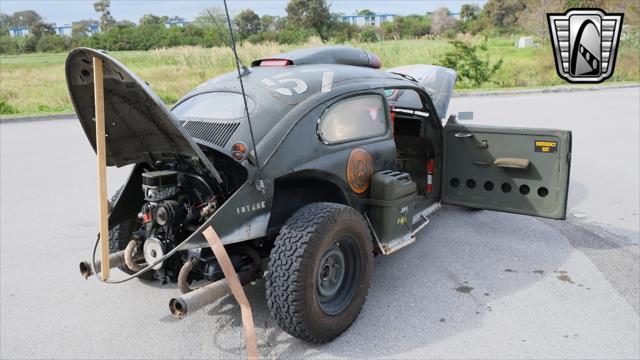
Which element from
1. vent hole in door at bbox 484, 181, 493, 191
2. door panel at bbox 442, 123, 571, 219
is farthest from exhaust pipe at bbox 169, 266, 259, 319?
vent hole in door at bbox 484, 181, 493, 191

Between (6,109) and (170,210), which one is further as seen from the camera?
(6,109)

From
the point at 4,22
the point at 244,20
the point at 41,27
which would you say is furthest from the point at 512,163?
the point at 41,27

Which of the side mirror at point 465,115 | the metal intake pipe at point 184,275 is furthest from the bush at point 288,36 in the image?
the metal intake pipe at point 184,275

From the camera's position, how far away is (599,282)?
437cm

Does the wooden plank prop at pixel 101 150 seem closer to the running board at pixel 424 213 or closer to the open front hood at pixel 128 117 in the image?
the open front hood at pixel 128 117

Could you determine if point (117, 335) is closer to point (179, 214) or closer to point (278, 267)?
point (179, 214)

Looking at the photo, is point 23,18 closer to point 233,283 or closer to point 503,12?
point 233,283

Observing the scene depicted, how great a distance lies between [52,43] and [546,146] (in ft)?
63.5

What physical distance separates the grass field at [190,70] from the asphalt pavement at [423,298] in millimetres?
12260

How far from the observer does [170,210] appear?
3.40 metres

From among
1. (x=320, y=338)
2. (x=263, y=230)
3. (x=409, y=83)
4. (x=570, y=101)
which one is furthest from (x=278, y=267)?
(x=570, y=101)

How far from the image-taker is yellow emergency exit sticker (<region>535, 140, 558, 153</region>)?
471cm

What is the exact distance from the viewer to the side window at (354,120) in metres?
3.95

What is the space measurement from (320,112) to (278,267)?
1.22m
